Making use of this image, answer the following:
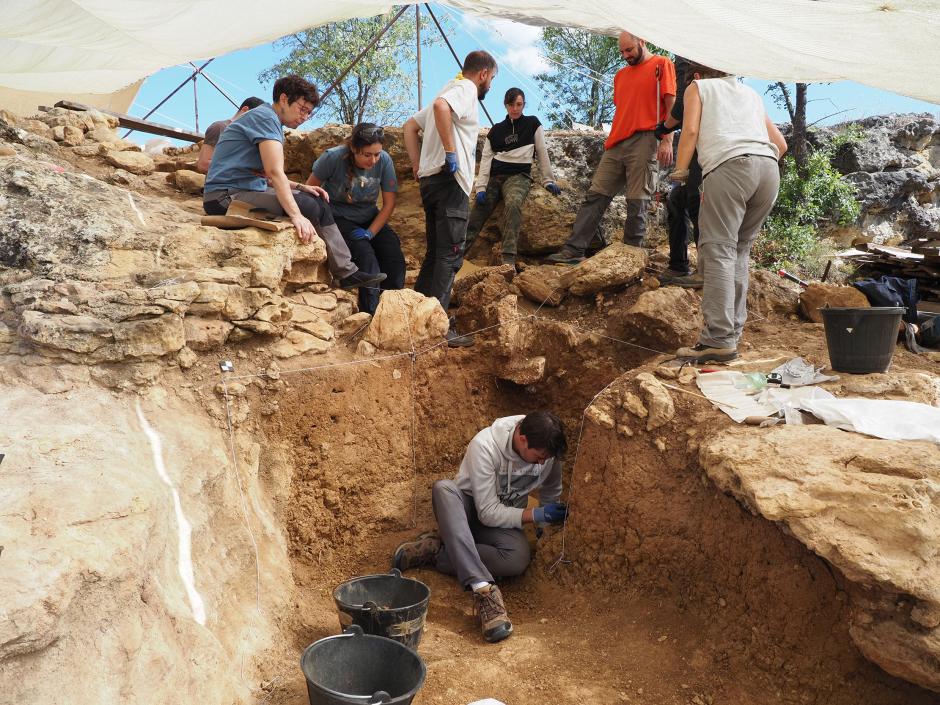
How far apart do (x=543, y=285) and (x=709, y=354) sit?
1743mm

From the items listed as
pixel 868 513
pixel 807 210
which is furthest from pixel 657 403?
pixel 807 210

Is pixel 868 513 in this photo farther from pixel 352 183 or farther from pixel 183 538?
pixel 352 183

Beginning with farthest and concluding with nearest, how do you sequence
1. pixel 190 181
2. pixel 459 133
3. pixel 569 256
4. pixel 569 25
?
pixel 569 256 < pixel 190 181 < pixel 569 25 < pixel 459 133

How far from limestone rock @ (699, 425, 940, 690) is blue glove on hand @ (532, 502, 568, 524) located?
109 cm

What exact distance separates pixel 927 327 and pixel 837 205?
7.14 m

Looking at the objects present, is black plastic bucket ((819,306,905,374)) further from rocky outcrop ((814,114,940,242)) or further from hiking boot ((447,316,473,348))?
rocky outcrop ((814,114,940,242))

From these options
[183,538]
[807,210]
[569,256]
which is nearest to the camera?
[183,538]

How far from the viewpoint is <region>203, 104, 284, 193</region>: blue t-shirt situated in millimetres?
4254

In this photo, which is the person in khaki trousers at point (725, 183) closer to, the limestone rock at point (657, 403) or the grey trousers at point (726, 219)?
the grey trousers at point (726, 219)

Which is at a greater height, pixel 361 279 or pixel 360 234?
pixel 360 234

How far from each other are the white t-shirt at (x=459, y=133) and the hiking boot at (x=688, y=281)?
1.80 m

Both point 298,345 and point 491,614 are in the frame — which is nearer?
point 491,614

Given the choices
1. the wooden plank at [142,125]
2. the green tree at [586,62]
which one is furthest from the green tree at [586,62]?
the wooden plank at [142,125]

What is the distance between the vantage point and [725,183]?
13.0ft
